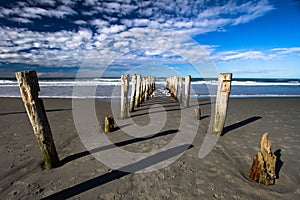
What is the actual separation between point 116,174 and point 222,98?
3.75 metres

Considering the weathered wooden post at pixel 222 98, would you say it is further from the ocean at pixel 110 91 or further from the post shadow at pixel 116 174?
the ocean at pixel 110 91

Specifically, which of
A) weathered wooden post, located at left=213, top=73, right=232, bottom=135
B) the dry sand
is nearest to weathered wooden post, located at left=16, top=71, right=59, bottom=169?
the dry sand

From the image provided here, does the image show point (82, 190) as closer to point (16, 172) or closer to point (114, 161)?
point (114, 161)

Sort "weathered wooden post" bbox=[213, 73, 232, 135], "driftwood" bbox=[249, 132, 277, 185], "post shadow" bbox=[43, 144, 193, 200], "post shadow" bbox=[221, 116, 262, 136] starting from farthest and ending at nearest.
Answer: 1. "post shadow" bbox=[221, 116, 262, 136]
2. "weathered wooden post" bbox=[213, 73, 232, 135]
3. "driftwood" bbox=[249, 132, 277, 185]
4. "post shadow" bbox=[43, 144, 193, 200]

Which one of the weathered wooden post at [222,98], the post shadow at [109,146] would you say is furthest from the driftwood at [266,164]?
the post shadow at [109,146]

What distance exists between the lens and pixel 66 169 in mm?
3812

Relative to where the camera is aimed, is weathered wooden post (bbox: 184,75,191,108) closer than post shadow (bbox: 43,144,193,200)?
No

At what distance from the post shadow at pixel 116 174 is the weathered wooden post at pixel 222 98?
4.80 feet

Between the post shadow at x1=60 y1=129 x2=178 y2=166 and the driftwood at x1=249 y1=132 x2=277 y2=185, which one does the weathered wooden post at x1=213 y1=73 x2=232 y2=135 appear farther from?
the driftwood at x1=249 y1=132 x2=277 y2=185

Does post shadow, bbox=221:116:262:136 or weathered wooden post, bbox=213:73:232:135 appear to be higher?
weathered wooden post, bbox=213:73:232:135

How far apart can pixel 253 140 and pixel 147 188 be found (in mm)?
4034

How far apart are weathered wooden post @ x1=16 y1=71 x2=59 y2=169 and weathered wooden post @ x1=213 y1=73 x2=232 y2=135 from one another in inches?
181

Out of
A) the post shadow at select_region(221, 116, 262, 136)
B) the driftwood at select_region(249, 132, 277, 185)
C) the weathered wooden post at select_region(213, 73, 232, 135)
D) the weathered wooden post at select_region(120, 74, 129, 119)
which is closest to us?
the driftwood at select_region(249, 132, 277, 185)

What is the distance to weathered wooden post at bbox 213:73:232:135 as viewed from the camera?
214 inches
